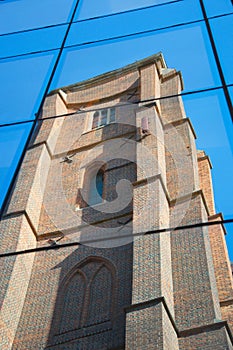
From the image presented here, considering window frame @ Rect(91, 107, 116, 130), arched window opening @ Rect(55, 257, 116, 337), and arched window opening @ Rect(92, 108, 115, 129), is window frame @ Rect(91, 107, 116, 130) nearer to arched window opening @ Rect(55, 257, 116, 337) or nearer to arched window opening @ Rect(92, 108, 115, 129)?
arched window opening @ Rect(92, 108, 115, 129)

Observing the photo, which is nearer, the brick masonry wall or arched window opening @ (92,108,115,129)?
the brick masonry wall

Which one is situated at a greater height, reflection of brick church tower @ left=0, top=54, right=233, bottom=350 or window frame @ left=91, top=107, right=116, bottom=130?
window frame @ left=91, top=107, right=116, bottom=130

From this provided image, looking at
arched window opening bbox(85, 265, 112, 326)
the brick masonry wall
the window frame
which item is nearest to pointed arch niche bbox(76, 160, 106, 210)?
the brick masonry wall

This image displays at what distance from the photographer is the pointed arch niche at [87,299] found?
1084 centimetres

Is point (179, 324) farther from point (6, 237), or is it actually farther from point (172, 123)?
point (172, 123)

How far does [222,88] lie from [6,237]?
746 centimetres

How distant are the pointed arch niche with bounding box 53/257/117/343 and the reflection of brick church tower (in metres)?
0.03

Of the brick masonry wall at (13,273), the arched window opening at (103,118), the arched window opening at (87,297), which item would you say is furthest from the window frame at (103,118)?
the arched window opening at (87,297)

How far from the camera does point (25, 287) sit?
1225 cm

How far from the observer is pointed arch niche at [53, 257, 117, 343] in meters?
10.8

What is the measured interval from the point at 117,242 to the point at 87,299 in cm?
173

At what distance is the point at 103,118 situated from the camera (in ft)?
65.0

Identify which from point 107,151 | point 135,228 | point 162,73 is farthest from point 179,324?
point 162,73

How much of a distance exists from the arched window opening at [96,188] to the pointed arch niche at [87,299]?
9.86 ft
